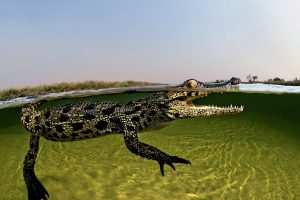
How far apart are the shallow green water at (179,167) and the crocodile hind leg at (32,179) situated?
1.69 metres

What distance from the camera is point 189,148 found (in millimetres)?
9938

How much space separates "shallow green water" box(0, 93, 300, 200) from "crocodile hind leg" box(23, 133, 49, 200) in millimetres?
1694

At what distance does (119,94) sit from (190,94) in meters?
8.27

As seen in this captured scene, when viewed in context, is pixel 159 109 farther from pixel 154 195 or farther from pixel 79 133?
pixel 154 195

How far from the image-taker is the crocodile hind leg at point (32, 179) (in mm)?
5098

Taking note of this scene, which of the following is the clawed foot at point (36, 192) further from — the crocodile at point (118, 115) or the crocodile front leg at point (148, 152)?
the crocodile front leg at point (148, 152)

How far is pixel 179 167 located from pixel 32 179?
13.0 ft

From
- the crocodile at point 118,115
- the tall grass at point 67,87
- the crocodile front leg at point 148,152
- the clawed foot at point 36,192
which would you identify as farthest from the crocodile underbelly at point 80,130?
the tall grass at point 67,87

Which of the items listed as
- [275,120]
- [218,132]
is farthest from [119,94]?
[275,120]

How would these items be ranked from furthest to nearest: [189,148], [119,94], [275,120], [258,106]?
[258,106] < [275,120] < [119,94] < [189,148]

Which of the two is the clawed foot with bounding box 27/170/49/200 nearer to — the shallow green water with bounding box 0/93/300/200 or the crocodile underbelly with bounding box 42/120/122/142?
the crocodile underbelly with bounding box 42/120/122/142

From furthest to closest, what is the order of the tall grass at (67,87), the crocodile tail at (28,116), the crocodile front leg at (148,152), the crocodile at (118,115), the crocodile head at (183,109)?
the tall grass at (67,87), the crocodile tail at (28,116), the crocodile head at (183,109), the crocodile at (118,115), the crocodile front leg at (148,152)

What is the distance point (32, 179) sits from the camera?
5312mm

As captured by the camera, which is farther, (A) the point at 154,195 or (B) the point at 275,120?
(B) the point at 275,120
